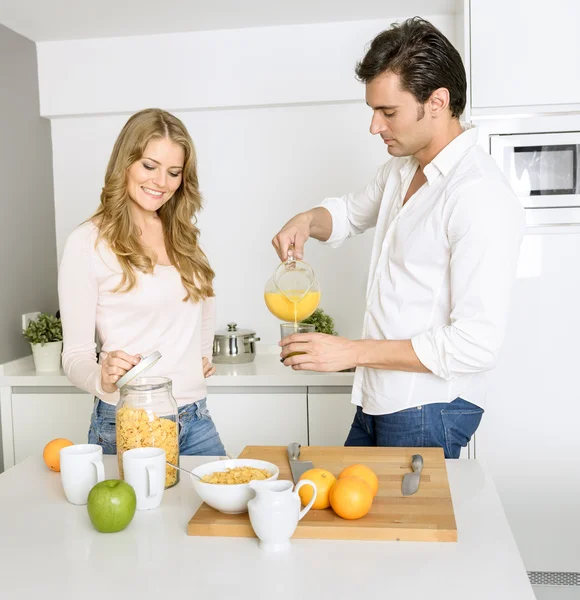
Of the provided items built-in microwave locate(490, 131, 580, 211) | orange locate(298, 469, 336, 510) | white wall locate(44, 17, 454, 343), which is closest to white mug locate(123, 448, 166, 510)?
orange locate(298, 469, 336, 510)

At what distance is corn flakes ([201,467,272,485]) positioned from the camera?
4.16 feet

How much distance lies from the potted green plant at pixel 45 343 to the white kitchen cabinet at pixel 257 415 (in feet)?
2.17

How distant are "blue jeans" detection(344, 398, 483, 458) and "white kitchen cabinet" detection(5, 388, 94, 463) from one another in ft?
4.84

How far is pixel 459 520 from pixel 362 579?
280 millimetres

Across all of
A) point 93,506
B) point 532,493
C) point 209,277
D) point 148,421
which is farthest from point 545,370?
point 93,506

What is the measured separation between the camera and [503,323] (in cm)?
151

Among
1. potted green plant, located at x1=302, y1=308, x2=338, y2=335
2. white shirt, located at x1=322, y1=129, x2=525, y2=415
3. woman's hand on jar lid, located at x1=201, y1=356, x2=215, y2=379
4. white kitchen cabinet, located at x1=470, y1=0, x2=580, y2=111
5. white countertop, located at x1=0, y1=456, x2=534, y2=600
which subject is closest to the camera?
white countertop, located at x1=0, y1=456, x2=534, y2=600

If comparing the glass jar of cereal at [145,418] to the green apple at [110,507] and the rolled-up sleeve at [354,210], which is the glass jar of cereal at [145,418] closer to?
the green apple at [110,507]

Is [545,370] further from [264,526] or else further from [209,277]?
[264,526]

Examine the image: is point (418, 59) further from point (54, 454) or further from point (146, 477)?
point (54, 454)

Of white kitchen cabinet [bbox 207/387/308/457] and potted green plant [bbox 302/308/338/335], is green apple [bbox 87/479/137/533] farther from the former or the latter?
potted green plant [bbox 302/308/338/335]

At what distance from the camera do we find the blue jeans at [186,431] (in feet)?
5.72

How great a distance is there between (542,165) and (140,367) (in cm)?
180

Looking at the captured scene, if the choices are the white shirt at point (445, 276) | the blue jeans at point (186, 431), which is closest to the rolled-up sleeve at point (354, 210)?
the white shirt at point (445, 276)
